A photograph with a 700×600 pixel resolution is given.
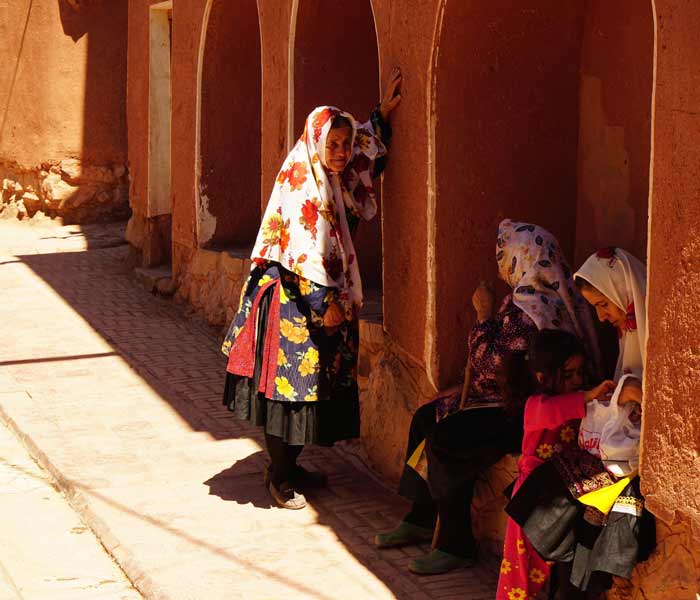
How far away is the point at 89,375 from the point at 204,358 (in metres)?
0.85

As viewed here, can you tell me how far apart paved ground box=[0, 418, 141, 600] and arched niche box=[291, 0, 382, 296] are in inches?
102

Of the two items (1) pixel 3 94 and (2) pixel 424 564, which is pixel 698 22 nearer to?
(2) pixel 424 564

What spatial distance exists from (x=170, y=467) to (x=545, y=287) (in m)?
2.49

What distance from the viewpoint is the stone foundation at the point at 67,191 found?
13492 mm

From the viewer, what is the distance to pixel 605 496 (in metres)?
4.20

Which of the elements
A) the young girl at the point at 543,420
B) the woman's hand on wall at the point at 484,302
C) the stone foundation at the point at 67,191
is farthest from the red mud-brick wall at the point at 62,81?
the young girl at the point at 543,420

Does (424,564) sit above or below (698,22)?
below

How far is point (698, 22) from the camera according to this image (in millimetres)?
3643

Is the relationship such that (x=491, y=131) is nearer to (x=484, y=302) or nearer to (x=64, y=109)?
(x=484, y=302)

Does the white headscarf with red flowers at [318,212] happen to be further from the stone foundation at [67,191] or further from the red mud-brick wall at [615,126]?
the stone foundation at [67,191]

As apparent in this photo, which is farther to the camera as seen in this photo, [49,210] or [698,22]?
[49,210]

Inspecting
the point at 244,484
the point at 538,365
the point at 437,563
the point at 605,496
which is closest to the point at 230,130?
the point at 244,484

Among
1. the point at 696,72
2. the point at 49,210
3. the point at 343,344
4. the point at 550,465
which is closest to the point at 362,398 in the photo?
the point at 343,344

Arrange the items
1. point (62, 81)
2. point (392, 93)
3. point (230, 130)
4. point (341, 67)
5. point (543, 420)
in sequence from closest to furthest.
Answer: point (543, 420) → point (392, 93) → point (341, 67) → point (230, 130) → point (62, 81)
